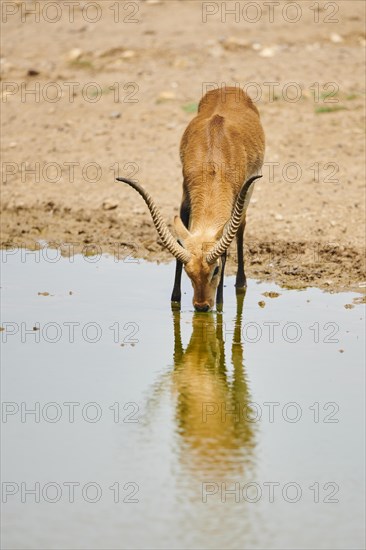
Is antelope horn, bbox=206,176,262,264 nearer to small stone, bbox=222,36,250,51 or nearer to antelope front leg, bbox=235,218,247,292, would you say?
antelope front leg, bbox=235,218,247,292

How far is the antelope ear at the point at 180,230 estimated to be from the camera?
33.8ft

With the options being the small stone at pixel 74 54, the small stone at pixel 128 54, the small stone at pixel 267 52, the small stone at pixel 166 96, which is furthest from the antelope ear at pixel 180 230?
the small stone at pixel 74 54

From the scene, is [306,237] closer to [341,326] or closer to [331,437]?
[341,326]

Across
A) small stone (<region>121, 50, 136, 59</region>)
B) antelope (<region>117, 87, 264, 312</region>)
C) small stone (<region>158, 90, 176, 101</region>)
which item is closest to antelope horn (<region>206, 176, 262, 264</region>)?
antelope (<region>117, 87, 264, 312</region>)

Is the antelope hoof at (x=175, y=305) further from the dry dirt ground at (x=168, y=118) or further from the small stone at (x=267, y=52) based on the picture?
the small stone at (x=267, y=52)

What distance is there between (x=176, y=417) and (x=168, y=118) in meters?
9.59

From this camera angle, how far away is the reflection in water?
284 inches

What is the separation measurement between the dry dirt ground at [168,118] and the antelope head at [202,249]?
1607 mm

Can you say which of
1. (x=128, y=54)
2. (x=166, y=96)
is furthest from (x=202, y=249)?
(x=128, y=54)

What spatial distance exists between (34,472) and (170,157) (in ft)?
30.8

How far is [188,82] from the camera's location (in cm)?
1841

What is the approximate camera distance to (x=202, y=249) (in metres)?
10.1

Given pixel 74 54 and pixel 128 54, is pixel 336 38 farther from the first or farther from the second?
pixel 74 54

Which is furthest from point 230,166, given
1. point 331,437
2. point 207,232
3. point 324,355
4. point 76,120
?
point 76,120
